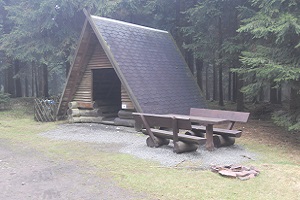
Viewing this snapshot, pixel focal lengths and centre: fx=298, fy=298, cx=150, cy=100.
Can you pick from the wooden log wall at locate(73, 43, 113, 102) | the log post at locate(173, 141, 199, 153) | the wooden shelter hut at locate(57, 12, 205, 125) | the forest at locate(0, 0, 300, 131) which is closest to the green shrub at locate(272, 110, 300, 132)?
the forest at locate(0, 0, 300, 131)

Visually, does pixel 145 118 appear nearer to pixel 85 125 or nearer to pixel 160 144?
pixel 160 144

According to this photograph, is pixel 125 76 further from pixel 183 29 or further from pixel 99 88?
pixel 183 29

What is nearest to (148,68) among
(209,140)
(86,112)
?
(86,112)

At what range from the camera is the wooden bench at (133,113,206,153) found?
7.49 metres

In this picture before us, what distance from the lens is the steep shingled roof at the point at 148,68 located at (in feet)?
36.3

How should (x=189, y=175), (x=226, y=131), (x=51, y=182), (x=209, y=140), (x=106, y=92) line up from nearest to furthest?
(x=51, y=182) < (x=189, y=175) < (x=209, y=140) < (x=226, y=131) < (x=106, y=92)

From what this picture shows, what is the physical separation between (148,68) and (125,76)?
1704 millimetres

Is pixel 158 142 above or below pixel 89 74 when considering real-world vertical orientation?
below

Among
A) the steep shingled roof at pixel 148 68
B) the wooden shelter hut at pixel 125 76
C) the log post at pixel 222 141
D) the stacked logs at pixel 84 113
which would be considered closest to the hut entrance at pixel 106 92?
the wooden shelter hut at pixel 125 76

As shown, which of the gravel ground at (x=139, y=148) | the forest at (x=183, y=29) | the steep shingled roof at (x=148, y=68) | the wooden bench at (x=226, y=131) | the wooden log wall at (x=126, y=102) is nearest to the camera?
the gravel ground at (x=139, y=148)

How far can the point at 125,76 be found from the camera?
36.0ft

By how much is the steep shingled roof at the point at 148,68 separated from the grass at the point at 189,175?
3027mm

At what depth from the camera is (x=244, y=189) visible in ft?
16.8

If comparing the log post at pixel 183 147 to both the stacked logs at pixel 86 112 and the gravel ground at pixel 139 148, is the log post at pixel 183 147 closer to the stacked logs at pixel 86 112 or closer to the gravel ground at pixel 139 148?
the gravel ground at pixel 139 148
